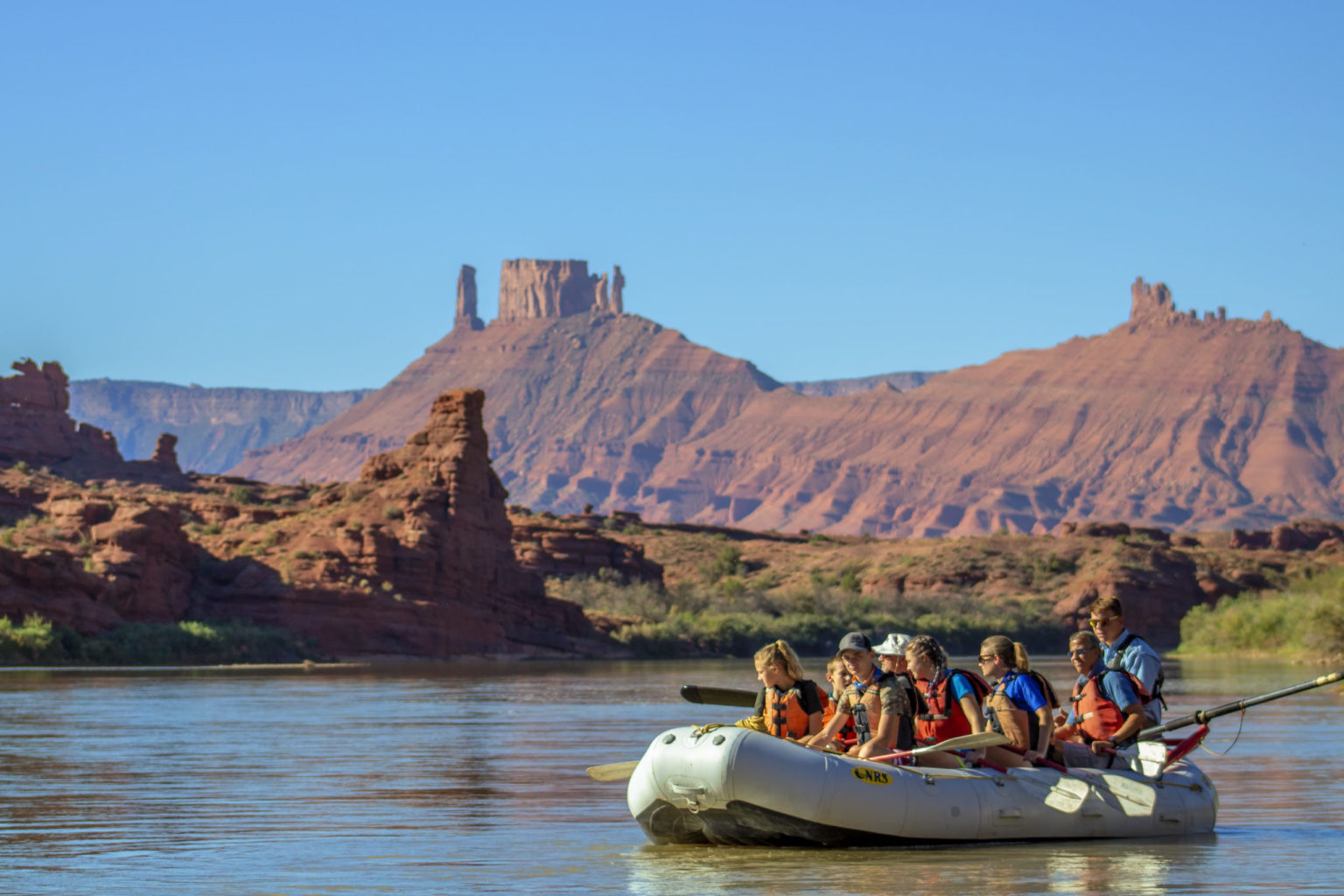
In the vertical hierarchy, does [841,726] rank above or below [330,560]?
below

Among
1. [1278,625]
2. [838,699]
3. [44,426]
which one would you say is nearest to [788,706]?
[838,699]

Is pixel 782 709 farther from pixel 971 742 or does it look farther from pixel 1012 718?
pixel 1012 718

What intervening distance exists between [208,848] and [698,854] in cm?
393

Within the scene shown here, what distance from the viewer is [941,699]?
14.8m

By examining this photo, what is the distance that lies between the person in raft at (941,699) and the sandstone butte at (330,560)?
152 feet

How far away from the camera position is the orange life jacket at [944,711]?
14594mm

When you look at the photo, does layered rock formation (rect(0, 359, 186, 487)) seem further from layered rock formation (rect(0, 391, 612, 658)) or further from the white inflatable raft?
the white inflatable raft

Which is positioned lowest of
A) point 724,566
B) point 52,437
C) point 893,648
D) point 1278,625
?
point 1278,625

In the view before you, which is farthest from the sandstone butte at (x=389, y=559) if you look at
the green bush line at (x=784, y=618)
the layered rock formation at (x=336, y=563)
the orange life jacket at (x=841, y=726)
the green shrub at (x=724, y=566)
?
the orange life jacket at (x=841, y=726)

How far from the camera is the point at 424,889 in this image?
12.7 metres

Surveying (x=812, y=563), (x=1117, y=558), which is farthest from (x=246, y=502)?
(x=1117, y=558)

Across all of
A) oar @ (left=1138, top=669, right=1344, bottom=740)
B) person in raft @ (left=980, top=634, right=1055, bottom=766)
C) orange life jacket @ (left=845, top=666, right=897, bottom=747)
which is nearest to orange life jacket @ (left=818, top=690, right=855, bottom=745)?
orange life jacket @ (left=845, top=666, right=897, bottom=747)

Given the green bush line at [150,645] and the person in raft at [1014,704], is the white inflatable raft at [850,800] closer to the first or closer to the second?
the person in raft at [1014,704]

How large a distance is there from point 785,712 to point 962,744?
1388 millimetres
